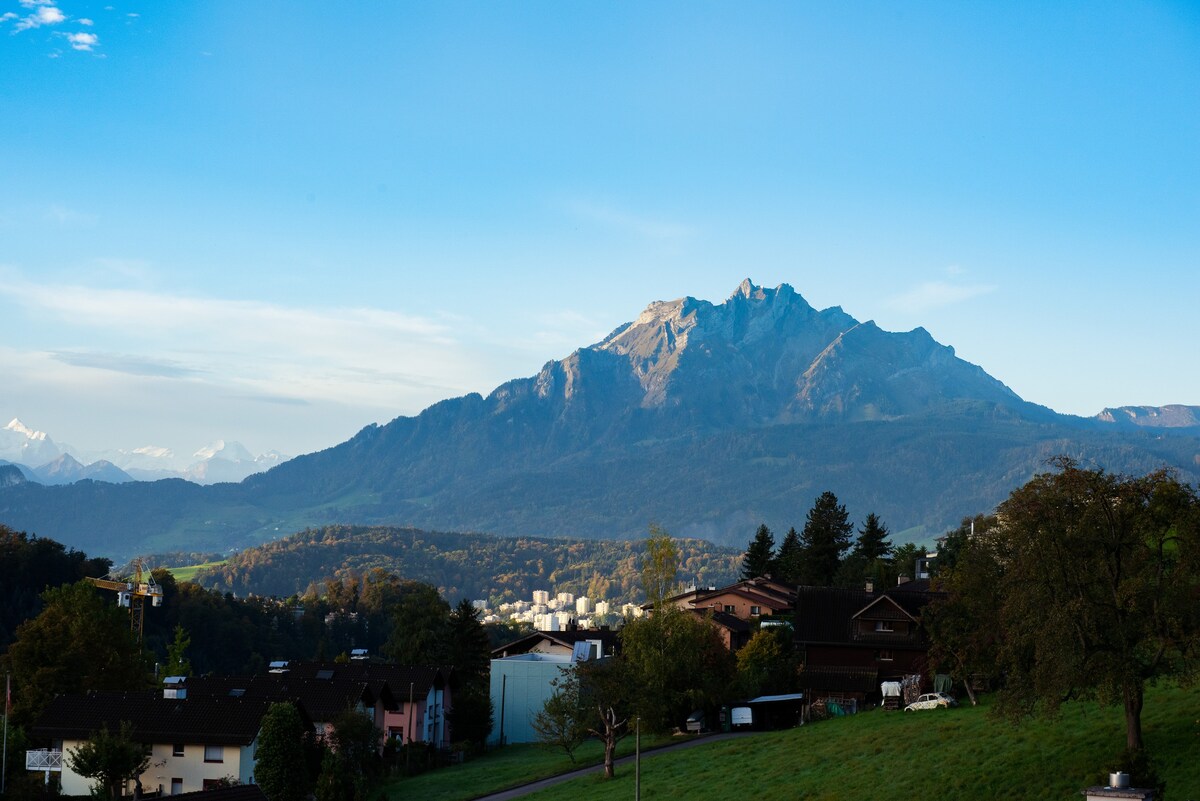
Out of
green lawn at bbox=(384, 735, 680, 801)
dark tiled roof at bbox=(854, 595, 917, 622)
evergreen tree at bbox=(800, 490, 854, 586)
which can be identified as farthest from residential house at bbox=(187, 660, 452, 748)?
evergreen tree at bbox=(800, 490, 854, 586)

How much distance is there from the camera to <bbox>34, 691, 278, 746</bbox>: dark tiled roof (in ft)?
180

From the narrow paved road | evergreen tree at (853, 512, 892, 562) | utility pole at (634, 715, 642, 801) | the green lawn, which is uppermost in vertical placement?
evergreen tree at (853, 512, 892, 562)

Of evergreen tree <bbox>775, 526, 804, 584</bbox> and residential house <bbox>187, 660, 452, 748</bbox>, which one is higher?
evergreen tree <bbox>775, 526, 804, 584</bbox>

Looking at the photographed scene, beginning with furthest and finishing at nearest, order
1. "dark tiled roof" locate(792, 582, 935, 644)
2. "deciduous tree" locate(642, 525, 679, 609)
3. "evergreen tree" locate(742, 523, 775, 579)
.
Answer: "evergreen tree" locate(742, 523, 775, 579)
"deciduous tree" locate(642, 525, 679, 609)
"dark tiled roof" locate(792, 582, 935, 644)

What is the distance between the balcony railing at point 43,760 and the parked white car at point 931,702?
122ft

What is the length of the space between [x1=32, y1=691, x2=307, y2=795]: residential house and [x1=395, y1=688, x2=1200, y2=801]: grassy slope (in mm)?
8310

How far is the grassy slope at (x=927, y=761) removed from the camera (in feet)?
124

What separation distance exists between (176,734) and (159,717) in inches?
80.1

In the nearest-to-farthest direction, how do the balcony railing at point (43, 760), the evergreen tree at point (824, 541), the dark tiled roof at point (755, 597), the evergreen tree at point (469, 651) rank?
the balcony railing at point (43, 760), the evergreen tree at point (469, 651), the dark tiled roof at point (755, 597), the evergreen tree at point (824, 541)

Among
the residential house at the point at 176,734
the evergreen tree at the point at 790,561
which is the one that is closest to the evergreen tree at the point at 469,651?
the residential house at the point at 176,734

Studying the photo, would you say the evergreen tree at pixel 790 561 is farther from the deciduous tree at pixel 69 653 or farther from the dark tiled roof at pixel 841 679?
the deciduous tree at pixel 69 653

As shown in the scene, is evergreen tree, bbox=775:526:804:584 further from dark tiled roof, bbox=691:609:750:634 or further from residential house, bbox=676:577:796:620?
dark tiled roof, bbox=691:609:750:634

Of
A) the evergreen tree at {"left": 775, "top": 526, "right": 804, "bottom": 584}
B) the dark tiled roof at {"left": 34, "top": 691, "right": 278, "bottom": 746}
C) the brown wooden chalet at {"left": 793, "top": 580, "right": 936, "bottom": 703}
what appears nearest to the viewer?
the dark tiled roof at {"left": 34, "top": 691, "right": 278, "bottom": 746}

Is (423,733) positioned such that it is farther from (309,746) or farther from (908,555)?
(908,555)
